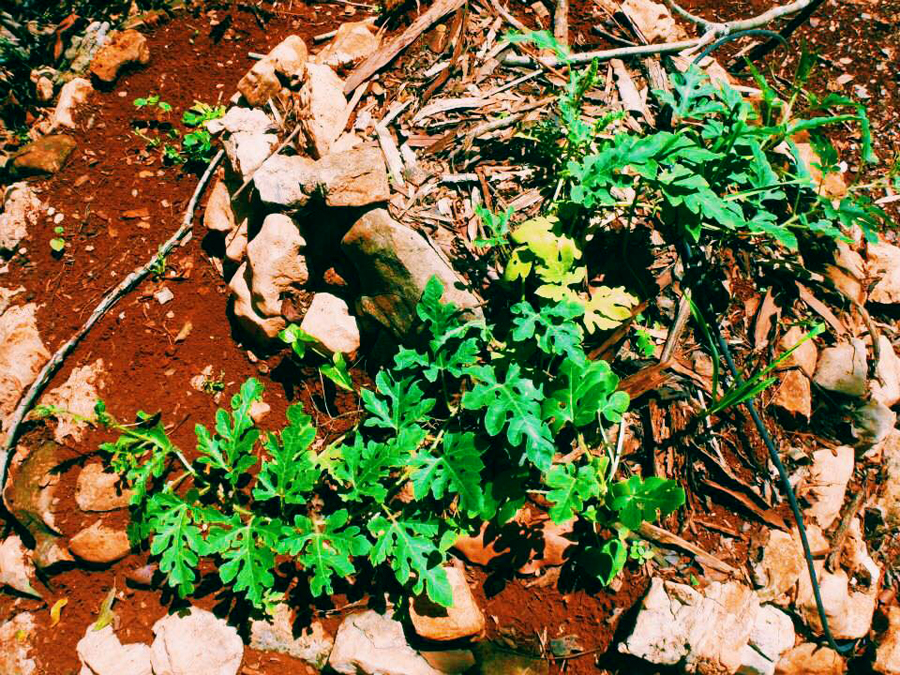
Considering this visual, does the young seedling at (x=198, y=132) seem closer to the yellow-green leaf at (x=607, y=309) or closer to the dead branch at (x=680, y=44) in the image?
the dead branch at (x=680, y=44)

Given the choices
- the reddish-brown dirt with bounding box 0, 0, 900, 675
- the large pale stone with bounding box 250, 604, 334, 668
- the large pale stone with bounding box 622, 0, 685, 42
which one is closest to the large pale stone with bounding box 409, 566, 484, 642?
the reddish-brown dirt with bounding box 0, 0, 900, 675

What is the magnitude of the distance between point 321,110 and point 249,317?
4.69ft

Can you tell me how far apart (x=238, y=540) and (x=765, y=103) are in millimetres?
3994

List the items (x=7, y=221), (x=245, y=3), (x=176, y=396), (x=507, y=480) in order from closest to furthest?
1. (x=507, y=480)
2. (x=176, y=396)
3. (x=7, y=221)
4. (x=245, y=3)

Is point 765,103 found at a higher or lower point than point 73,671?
higher

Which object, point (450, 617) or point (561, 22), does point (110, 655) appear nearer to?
point (450, 617)

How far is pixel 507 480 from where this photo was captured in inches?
110

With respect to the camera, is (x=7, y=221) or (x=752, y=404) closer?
(x=752, y=404)

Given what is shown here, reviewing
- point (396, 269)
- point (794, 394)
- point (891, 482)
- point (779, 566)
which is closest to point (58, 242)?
point (396, 269)

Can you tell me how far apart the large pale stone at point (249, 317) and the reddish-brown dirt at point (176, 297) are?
16cm

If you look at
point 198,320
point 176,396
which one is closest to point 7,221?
point 198,320

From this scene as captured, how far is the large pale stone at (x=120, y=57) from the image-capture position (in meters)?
4.23

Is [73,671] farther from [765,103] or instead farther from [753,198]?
[765,103]

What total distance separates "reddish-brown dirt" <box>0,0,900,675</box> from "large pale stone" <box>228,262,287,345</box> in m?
0.16
